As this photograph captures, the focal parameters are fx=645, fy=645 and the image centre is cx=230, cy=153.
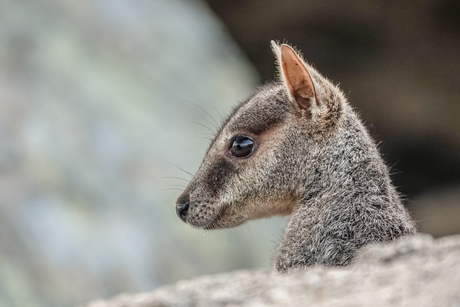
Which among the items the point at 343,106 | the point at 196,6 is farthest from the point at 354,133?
the point at 196,6

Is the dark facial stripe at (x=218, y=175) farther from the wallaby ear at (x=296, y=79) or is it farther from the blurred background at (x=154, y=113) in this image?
the blurred background at (x=154, y=113)

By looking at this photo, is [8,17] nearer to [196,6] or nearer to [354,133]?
[196,6]

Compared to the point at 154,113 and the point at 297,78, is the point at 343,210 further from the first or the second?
the point at 154,113

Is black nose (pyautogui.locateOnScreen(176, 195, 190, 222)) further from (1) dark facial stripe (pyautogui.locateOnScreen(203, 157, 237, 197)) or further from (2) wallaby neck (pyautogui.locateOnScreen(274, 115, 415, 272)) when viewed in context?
(2) wallaby neck (pyautogui.locateOnScreen(274, 115, 415, 272))

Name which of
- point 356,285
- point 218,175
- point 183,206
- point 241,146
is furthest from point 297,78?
point 356,285

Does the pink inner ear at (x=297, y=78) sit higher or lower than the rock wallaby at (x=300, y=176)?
higher

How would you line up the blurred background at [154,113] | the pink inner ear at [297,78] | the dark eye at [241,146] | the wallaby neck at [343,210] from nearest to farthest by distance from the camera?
the wallaby neck at [343,210], the pink inner ear at [297,78], the dark eye at [241,146], the blurred background at [154,113]

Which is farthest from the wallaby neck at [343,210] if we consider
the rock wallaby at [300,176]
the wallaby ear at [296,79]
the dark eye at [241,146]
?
the dark eye at [241,146]
